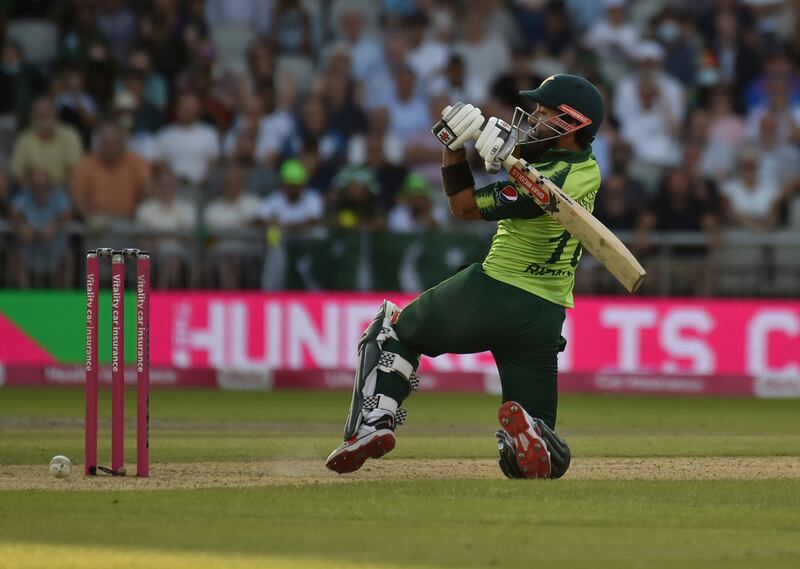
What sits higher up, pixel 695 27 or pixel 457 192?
pixel 695 27

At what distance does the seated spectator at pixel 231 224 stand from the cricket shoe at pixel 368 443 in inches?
313

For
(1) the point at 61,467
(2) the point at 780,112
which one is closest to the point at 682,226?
(2) the point at 780,112

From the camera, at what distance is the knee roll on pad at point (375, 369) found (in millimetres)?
7516

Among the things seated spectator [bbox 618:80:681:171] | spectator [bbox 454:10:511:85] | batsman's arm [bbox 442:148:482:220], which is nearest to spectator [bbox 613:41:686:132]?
seated spectator [bbox 618:80:681:171]

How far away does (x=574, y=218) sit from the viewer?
722 cm

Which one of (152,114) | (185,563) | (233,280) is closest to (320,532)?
(185,563)

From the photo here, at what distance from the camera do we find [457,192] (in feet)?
24.3

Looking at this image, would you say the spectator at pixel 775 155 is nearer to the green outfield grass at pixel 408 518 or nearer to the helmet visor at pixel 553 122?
the green outfield grass at pixel 408 518

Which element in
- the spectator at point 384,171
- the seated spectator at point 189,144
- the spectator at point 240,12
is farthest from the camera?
the spectator at point 240,12

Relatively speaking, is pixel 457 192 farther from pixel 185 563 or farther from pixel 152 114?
pixel 152 114

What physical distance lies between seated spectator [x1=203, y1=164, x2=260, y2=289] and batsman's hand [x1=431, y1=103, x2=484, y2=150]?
26.6 feet

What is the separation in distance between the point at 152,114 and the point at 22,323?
3070 mm

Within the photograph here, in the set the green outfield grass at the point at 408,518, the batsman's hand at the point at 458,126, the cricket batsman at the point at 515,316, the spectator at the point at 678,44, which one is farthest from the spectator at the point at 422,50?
the batsman's hand at the point at 458,126

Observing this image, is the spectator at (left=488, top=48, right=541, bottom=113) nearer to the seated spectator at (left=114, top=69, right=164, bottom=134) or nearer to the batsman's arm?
the seated spectator at (left=114, top=69, right=164, bottom=134)
